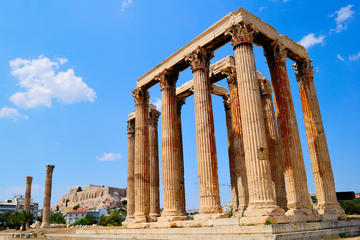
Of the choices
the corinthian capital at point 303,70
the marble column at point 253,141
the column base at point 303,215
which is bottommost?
the column base at point 303,215

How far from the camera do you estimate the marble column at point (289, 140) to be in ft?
60.7

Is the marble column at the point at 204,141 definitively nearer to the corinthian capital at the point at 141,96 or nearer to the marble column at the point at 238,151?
the marble column at the point at 238,151

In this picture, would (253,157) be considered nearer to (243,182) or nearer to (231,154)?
(243,182)

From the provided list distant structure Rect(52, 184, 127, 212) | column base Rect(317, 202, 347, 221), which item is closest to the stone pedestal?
column base Rect(317, 202, 347, 221)

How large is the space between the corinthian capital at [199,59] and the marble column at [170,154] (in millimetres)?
3763

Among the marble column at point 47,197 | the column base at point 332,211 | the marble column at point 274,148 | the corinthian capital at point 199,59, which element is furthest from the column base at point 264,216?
the marble column at point 47,197

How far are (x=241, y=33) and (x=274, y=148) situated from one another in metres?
10.8

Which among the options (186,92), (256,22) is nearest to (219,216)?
(256,22)

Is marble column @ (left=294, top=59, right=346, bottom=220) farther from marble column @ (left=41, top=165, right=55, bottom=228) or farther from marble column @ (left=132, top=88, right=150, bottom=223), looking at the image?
marble column @ (left=41, top=165, right=55, bottom=228)

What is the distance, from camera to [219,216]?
1873 centimetres

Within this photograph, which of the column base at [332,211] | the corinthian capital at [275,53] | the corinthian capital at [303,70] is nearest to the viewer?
the column base at [332,211]

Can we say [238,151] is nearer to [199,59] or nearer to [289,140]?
[289,140]

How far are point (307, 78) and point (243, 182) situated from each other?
10.1m

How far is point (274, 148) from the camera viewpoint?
2603 cm
